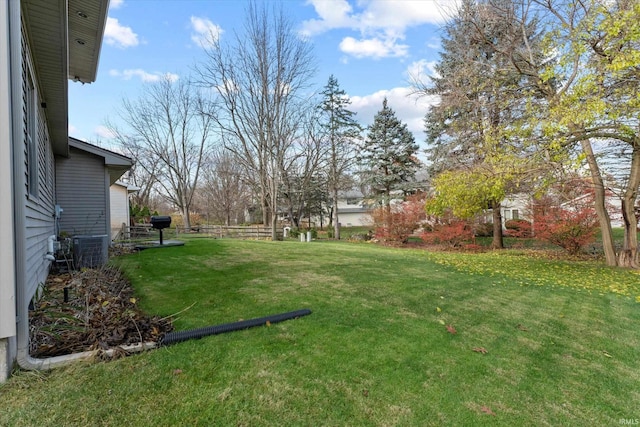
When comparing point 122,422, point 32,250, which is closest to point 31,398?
point 122,422

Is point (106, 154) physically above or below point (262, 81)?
below

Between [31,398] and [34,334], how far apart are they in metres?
1.08

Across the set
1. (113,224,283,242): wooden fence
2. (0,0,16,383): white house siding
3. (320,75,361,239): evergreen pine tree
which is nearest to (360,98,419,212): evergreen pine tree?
(320,75,361,239): evergreen pine tree

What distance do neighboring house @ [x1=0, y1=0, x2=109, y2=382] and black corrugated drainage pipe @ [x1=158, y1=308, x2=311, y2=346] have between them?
2.75 ft

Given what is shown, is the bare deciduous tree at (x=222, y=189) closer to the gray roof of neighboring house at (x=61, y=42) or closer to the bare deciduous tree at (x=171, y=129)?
the bare deciduous tree at (x=171, y=129)

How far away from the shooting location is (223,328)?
310 cm

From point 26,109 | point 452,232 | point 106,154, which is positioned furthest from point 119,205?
point 452,232

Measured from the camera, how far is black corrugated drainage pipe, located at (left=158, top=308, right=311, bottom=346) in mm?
2822

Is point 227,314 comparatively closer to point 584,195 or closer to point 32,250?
point 32,250

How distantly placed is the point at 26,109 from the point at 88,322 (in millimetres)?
2803

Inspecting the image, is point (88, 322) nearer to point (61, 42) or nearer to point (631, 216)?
point (61, 42)

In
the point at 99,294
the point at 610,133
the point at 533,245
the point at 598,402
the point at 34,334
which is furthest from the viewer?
the point at 533,245

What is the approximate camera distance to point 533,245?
16234mm

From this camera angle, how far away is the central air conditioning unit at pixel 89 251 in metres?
6.05
